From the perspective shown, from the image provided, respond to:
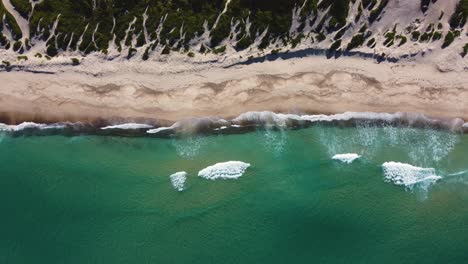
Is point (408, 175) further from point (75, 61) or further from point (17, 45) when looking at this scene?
point (17, 45)

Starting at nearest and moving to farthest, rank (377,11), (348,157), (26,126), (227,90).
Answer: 1. (377,11)
2. (348,157)
3. (227,90)
4. (26,126)

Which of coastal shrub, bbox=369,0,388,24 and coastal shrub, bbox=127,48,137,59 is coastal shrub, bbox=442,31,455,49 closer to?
coastal shrub, bbox=369,0,388,24

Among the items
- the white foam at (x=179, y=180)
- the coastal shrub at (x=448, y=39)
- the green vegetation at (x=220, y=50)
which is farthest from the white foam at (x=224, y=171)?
the coastal shrub at (x=448, y=39)

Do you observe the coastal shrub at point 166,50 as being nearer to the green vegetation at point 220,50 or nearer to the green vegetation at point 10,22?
the green vegetation at point 220,50

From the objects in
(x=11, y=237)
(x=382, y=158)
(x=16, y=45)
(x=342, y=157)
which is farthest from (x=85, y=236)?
(x=382, y=158)

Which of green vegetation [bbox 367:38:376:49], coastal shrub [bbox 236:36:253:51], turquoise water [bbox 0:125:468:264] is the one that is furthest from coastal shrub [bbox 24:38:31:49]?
green vegetation [bbox 367:38:376:49]

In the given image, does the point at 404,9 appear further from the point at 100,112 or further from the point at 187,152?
the point at 100,112

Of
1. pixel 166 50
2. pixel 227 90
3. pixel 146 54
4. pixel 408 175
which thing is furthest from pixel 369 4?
pixel 146 54
